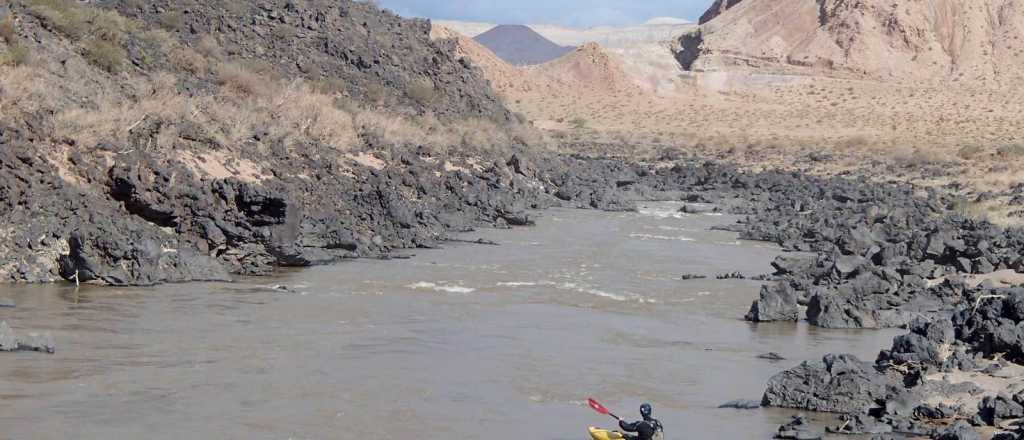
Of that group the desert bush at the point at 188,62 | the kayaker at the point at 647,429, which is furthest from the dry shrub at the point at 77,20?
the kayaker at the point at 647,429

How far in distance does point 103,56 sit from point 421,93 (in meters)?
13.2

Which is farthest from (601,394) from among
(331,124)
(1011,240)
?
(331,124)

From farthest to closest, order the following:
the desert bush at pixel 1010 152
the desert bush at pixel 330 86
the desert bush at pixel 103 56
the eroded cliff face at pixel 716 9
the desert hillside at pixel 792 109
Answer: the eroded cliff face at pixel 716 9, the desert hillside at pixel 792 109, the desert bush at pixel 1010 152, the desert bush at pixel 330 86, the desert bush at pixel 103 56

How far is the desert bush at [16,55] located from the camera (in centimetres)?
2131

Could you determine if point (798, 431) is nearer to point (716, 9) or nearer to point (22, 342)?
point (22, 342)

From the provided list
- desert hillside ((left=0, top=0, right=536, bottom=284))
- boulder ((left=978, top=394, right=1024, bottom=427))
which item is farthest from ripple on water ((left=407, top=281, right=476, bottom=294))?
boulder ((left=978, top=394, right=1024, bottom=427))

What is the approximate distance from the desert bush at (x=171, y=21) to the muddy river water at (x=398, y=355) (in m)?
14.2

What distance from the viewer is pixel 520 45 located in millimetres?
181750

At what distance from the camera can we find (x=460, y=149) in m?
33.6

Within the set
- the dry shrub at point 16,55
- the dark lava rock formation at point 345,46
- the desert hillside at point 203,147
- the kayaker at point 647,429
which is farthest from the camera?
the dark lava rock formation at point 345,46

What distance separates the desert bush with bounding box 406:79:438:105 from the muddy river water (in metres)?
15.9

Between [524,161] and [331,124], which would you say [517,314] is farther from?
[524,161]

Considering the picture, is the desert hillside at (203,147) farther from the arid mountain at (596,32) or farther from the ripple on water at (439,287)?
the arid mountain at (596,32)

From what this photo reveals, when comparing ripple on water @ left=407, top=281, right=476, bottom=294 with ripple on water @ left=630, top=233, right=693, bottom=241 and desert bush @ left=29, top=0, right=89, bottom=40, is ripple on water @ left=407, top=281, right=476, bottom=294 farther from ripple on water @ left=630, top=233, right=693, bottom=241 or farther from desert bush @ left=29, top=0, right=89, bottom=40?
desert bush @ left=29, top=0, right=89, bottom=40
